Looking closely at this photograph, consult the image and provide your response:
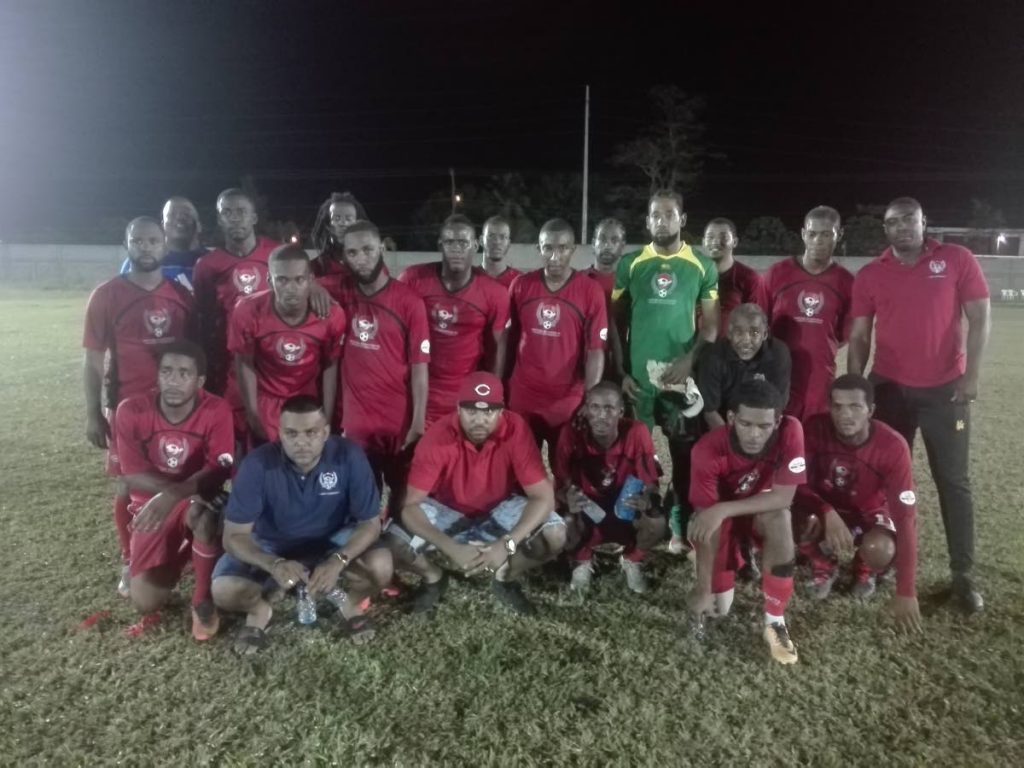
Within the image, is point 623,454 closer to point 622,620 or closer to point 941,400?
point 622,620

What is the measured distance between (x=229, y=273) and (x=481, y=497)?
2009 millimetres

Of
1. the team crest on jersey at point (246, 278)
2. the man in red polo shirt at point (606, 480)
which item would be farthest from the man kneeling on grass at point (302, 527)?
the team crest on jersey at point (246, 278)

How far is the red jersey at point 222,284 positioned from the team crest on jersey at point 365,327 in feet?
2.29

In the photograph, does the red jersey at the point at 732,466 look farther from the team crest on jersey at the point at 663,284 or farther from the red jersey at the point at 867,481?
the team crest on jersey at the point at 663,284

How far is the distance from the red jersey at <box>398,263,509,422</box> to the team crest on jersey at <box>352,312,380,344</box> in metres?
0.35

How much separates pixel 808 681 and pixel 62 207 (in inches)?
2367

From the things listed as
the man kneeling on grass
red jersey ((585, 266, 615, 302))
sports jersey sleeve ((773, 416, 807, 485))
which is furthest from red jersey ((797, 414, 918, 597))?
the man kneeling on grass

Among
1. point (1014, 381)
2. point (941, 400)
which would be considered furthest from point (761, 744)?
point (1014, 381)

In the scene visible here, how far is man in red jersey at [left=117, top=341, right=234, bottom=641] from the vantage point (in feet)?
13.3

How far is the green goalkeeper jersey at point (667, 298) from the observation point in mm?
4977

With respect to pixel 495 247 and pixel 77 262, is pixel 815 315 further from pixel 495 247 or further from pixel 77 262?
pixel 77 262

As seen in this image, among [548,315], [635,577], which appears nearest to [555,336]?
[548,315]

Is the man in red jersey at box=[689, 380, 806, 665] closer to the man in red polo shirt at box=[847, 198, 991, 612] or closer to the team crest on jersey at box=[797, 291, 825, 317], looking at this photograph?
the man in red polo shirt at box=[847, 198, 991, 612]

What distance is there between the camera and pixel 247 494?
12.7ft
